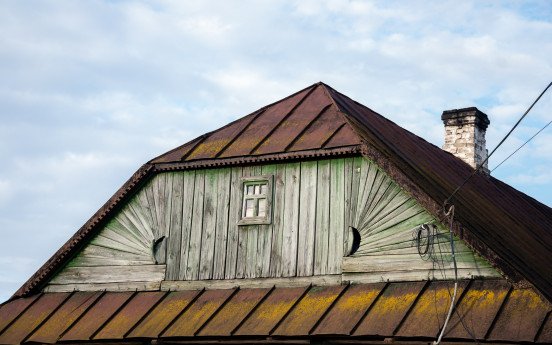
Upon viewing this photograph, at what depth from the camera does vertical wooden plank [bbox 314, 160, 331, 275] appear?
16234 millimetres

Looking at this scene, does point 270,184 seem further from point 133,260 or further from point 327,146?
point 133,260

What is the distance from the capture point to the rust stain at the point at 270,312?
15.3 metres

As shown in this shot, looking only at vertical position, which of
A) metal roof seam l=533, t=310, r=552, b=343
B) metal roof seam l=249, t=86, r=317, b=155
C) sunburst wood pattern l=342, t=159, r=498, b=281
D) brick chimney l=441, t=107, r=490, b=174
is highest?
brick chimney l=441, t=107, r=490, b=174

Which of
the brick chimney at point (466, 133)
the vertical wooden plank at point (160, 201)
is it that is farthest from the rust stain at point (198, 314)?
the brick chimney at point (466, 133)

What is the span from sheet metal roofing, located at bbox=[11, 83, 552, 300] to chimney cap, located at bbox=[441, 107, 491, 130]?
10.9 ft

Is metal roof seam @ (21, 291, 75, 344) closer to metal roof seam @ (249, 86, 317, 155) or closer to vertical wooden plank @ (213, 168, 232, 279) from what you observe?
vertical wooden plank @ (213, 168, 232, 279)

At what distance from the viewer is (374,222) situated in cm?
1595

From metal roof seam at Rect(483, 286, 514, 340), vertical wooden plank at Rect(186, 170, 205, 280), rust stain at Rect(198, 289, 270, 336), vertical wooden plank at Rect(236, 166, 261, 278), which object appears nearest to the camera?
metal roof seam at Rect(483, 286, 514, 340)

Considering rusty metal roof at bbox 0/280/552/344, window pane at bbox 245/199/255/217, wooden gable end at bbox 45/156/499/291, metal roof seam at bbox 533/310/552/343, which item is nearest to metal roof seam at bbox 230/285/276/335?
rusty metal roof at bbox 0/280/552/344

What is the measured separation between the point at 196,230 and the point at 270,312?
2.53 meters

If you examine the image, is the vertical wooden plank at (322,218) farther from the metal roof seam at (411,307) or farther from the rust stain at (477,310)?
the rust stain at (477,310)

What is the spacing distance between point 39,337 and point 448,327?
693cm

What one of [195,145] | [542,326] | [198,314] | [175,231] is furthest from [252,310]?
[542,326]

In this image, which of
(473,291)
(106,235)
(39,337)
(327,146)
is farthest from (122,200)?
(473,291)
